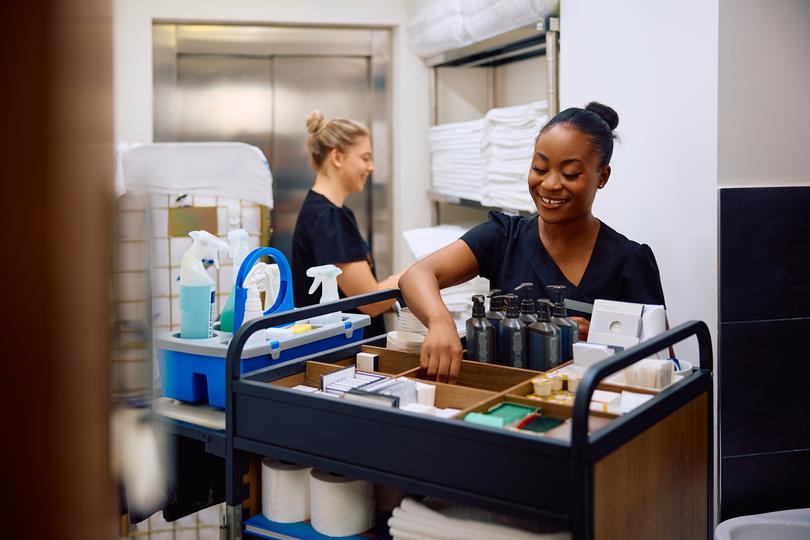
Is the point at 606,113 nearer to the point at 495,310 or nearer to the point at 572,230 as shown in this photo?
the point at 572,230

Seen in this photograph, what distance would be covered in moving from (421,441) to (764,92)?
62.7 inches

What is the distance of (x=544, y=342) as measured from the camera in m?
1.83

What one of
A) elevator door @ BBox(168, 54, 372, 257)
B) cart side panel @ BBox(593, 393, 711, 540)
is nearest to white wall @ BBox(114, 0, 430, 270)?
elevator door @ BBox(168, 54, 372, 257)

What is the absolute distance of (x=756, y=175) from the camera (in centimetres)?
235

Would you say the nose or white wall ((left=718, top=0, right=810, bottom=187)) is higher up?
white wall ((left=718, top=0, right=810, bottom=187))

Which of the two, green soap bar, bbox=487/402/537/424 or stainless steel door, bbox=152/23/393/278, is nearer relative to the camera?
green soap bar, bbox=487/402/537/424

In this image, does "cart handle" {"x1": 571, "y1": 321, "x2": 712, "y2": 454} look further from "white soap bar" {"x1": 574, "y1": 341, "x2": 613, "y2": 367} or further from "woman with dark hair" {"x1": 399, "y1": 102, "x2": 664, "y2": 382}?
"woman with dark hair" {"x1": 399, "y1": 102, "x2": 664, "y2": 382}

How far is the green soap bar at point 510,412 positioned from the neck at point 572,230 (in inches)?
28.4

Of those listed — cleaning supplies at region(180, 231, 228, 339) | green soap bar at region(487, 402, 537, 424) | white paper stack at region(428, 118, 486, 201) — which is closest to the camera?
green soap bar at region(487, 402, 537, 424)

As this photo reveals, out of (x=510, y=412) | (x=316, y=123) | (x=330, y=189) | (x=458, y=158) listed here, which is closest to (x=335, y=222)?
(x=330, y=189)

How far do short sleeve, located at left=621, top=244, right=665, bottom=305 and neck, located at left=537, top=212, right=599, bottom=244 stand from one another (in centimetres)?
13

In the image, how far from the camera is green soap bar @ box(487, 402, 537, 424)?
1498 millimetres

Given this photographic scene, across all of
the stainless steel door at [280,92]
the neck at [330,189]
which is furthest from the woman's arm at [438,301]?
the stainless steel door at [280,92]

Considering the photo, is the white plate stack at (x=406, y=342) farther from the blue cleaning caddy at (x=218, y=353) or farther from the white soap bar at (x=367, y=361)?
the blue cleaning caddy at (x=218, y=353)
